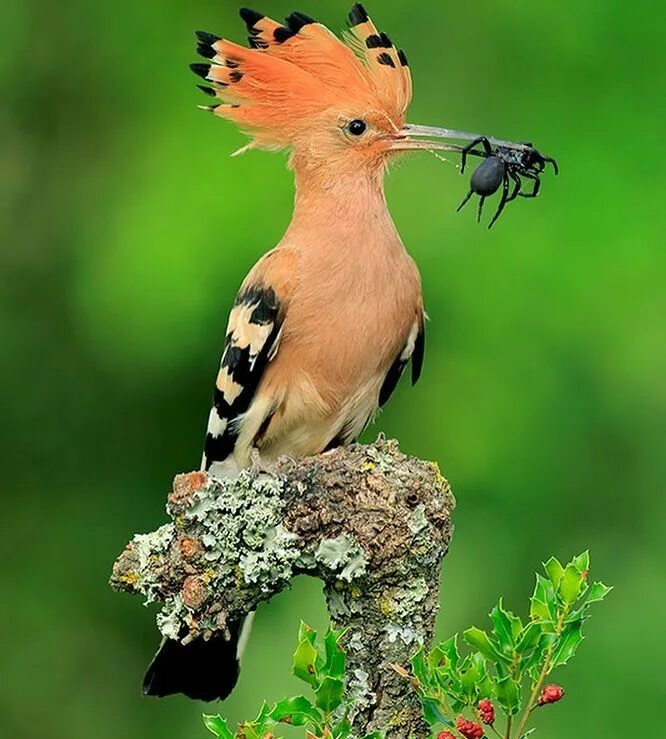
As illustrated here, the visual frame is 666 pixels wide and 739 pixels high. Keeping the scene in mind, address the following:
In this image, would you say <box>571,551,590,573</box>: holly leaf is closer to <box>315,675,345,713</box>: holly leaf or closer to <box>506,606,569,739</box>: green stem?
<box>506,606,569,739</box>: green stem

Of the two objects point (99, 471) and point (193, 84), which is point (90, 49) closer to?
point (193, 84)

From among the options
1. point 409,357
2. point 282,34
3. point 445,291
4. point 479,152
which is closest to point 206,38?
point 282,34

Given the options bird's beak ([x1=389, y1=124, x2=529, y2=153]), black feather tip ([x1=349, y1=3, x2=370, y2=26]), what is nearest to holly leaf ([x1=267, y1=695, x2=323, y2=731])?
bird's beak ([x1=389, y1=124, x2=529, y2=153])

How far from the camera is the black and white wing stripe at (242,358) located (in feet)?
11.3

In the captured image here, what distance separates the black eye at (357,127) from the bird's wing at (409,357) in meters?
0.40

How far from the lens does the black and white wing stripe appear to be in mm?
3451

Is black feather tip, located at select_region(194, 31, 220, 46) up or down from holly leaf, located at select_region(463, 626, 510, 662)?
up

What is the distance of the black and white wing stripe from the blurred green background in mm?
772

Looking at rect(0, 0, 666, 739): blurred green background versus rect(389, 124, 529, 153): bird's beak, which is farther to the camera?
rect(0, 0, 666, 739): blurred green background

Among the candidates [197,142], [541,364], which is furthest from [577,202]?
[197,142]

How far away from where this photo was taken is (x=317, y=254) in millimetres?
3455

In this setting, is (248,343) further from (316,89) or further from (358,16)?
(358,16)

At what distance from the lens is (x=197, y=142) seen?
445 cm

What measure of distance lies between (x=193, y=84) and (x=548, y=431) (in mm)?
1352
